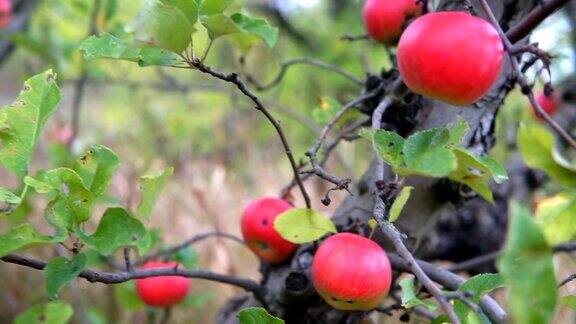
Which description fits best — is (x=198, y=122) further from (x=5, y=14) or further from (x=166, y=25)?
(x=166, y=25)

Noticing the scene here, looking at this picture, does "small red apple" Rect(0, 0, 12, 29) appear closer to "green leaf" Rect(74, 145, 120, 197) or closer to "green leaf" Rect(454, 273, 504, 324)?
"green leaf" Rect(74, 145, 120, 197)

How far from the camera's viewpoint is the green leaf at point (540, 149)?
46 centimetres

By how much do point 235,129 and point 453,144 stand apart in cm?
385

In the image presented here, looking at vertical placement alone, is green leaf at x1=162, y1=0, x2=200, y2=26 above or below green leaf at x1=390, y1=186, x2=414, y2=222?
above

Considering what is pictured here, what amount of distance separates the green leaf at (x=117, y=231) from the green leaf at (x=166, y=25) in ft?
0.72

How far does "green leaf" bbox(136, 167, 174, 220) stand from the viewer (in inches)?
29.2

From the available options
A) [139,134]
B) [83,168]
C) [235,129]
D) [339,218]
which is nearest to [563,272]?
[339,218]

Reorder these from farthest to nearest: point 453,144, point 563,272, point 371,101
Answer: point 563,272 → point 371,101 → point 453,144

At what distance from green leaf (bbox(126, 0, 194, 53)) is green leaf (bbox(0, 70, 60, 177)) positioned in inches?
5.1

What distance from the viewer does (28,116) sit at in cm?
70

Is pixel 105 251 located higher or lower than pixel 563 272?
higher

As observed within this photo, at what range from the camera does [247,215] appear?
3.13 ft

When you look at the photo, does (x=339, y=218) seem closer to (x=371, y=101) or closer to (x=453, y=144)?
(x=371, y=101)

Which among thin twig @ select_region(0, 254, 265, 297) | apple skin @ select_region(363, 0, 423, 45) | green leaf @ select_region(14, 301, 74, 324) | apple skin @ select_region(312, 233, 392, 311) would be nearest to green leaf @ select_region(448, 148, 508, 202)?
apple skin @ select_region(312, 233, 392, 311)
